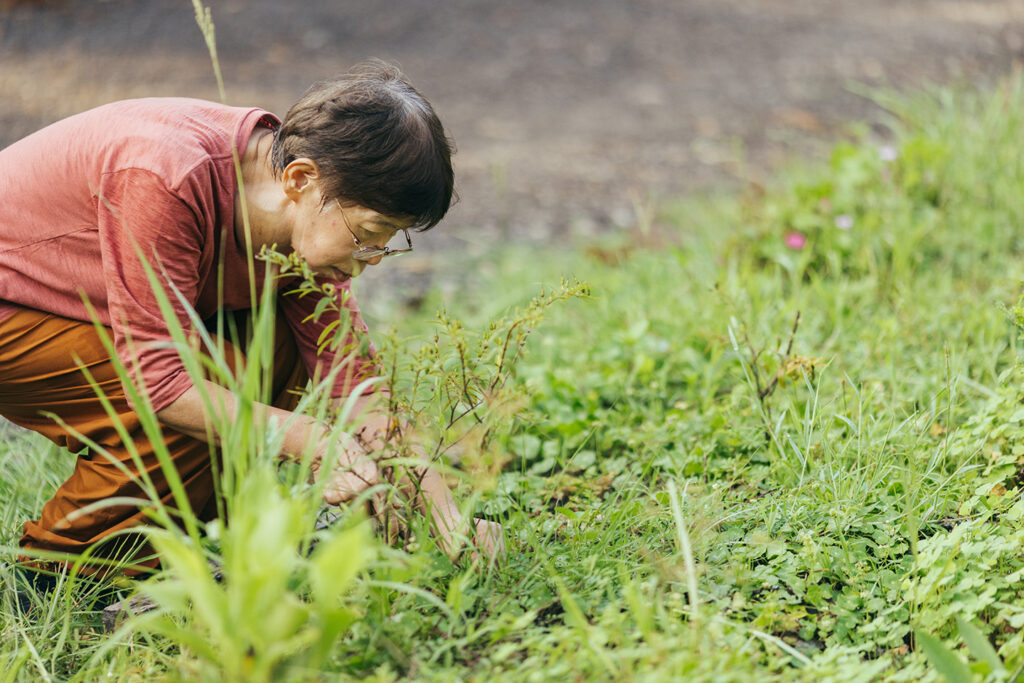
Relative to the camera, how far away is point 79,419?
181 cm

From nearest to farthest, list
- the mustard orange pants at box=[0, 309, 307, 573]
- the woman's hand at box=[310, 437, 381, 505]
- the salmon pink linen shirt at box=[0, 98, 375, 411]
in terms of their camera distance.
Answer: the woman's hand at box=[310, 437, 381, 505], the salmon pink linen shirt at box=[0, 98, 375, 411], the mustard orange pants at box=[0, 309, 307, 573]

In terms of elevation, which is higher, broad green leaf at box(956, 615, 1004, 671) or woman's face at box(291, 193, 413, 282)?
woman's face at box(291, 193, 413, 282)

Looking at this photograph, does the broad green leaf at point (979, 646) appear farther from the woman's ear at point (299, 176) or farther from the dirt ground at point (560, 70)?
the dirt ground at point (560, 70)

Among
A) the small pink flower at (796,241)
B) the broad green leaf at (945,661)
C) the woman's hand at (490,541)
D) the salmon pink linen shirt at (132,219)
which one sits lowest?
the woman's hand at (490,541)

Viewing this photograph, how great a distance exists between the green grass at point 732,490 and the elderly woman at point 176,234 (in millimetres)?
188

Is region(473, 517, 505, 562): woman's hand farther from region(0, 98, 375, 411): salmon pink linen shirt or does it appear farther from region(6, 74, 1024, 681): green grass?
region(0, 98, 375, 411): salmon pink linen shirt

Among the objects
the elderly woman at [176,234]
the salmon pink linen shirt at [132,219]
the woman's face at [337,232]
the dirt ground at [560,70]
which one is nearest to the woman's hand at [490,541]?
the elderly woman at [176,234]

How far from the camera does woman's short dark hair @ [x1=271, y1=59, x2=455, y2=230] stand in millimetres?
1565

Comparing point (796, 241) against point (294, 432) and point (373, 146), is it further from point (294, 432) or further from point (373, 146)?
point (294, 432)

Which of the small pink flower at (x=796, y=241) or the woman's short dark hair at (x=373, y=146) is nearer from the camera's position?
the woman's short dark hair at (x=373, y=146)

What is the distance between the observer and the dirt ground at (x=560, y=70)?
4523mm

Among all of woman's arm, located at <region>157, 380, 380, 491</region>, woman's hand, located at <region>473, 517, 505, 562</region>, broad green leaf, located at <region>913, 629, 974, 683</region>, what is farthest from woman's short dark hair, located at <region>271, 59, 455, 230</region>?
broad green leaf, located at <region>913, 629, 974, 683</region>

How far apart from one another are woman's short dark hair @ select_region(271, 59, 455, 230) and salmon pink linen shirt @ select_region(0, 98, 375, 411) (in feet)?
0.54

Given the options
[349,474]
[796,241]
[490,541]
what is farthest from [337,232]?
[796,241]
